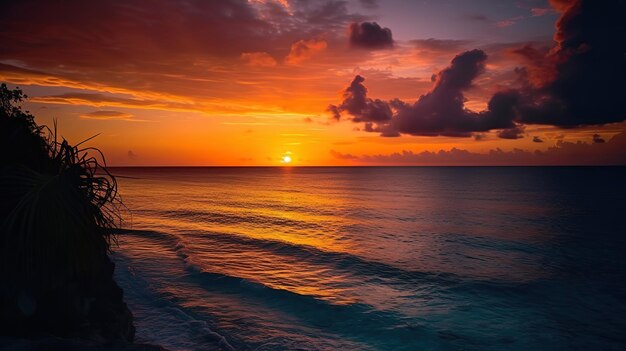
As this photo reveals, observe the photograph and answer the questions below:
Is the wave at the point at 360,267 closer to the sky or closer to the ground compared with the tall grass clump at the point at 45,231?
closer to the ground

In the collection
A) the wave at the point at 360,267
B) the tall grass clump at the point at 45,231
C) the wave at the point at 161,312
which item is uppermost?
the tall grass clump at the point at 45,231

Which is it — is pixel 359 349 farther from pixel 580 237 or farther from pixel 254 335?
pixel 580 237

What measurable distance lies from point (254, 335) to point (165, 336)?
9.77 ft

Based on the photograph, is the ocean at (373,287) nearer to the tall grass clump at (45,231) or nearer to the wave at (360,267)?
the wave at (360,267)

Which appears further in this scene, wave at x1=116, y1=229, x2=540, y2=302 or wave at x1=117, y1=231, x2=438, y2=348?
wave at x1=116, y1=229, x2=540, y2=302

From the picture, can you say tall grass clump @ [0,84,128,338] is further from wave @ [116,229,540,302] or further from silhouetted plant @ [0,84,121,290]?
wave @ [116,229,540,302]

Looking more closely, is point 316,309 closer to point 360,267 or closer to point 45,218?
point 360,267

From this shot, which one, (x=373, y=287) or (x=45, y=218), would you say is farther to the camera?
(x=373, y=287)

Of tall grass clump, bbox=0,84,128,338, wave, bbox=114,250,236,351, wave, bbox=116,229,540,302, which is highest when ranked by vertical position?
tall grass clump, bbox=0,84,128,338

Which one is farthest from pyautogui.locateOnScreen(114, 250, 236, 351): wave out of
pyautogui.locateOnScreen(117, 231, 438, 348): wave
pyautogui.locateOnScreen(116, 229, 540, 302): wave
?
pyautogui.locateOnScreen(116, 229, 540, 302): wave

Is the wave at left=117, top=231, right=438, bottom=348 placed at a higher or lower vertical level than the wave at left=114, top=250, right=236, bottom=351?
lower

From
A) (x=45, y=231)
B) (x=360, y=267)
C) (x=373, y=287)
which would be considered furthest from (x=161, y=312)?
(x=360, y=267)

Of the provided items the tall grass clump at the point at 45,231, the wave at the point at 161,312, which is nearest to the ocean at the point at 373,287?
the wave at the point at 161,312

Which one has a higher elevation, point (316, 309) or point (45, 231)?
point (45, 231)
